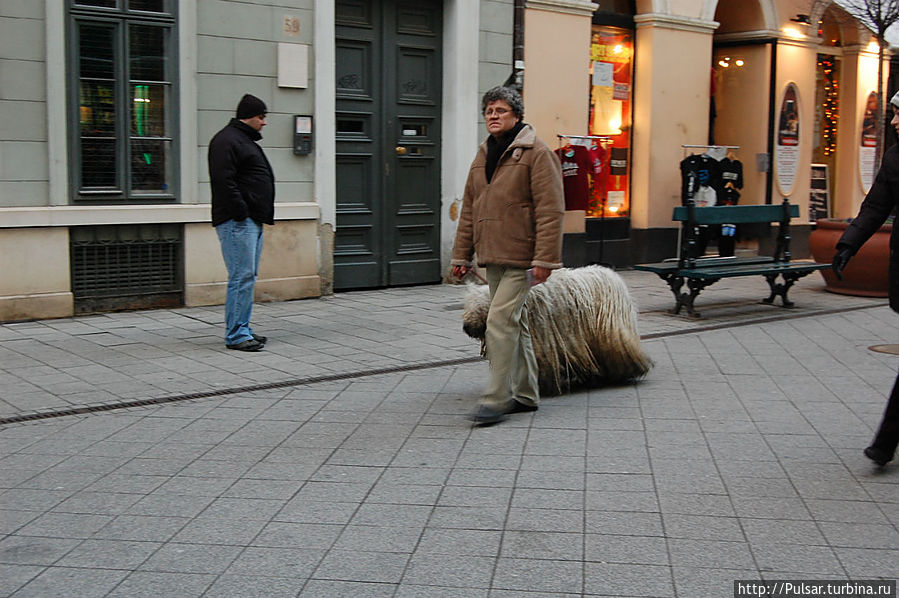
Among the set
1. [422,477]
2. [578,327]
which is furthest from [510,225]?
[422,477]

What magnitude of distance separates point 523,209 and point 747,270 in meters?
5.00

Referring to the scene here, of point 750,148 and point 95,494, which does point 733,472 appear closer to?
point 95,494

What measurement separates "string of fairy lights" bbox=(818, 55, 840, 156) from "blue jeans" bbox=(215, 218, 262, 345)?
40.7 ft

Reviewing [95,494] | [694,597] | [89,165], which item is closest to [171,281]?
[89,165]

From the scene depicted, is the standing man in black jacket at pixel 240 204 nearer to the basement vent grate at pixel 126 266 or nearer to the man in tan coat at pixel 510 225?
the basement vent grate at pixel 126 266

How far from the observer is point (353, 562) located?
3848 millimetres

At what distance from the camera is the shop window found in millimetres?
14080

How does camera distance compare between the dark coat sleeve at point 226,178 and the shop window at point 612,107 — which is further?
the shop window at point 612,107

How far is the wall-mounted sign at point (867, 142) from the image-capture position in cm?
1748

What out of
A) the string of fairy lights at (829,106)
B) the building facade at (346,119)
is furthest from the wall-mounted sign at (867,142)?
the building facade at (346,119)

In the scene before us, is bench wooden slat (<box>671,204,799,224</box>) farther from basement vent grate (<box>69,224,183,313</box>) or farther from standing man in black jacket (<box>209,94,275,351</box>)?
basement vent grate (<box>69,224,183,313</box>)

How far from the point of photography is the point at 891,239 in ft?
16.2

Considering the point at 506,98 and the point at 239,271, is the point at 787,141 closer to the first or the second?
the point at 239,271

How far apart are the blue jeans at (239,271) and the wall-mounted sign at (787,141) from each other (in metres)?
10.3
